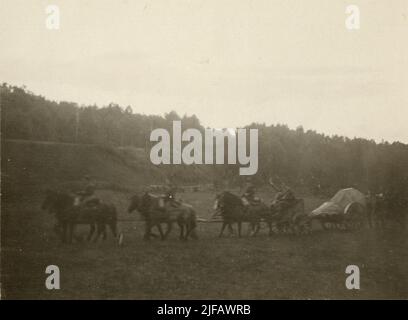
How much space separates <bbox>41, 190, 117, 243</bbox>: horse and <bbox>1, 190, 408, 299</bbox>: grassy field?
10 cm

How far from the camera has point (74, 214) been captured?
6777mm

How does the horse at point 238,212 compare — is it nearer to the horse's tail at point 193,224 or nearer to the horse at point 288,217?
the horse at point 288,217

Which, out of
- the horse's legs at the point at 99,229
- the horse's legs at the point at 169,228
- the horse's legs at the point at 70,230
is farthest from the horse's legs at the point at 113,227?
the horse's legs at the point at 169,228

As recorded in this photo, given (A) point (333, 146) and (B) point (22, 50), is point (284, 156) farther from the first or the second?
(B) point (22, 50)

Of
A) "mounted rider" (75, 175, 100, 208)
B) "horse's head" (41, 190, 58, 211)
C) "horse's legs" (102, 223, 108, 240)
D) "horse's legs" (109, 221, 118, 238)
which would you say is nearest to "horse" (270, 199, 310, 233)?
"horse's legs" (109, 221, 118, 238)

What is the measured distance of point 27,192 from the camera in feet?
22.2

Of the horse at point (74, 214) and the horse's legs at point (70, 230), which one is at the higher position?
the horse at point (74, 214)

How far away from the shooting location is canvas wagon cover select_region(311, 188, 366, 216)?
700 centimetres

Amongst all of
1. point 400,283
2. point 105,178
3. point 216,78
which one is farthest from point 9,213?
point 400,283

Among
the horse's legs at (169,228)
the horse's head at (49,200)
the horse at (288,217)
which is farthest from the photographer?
the horse at (288,217)

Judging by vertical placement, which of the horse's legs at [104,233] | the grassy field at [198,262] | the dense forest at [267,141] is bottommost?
the grassy field at [198,262]

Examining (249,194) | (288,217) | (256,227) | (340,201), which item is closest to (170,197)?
(249,194)

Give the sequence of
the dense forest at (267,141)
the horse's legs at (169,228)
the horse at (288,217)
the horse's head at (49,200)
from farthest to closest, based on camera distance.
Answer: the horse at (288,217) → the horse's legs at (169,228) → the dense forest at (267,141) → the horse's head at (49,200)

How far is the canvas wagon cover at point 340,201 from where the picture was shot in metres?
7.00
